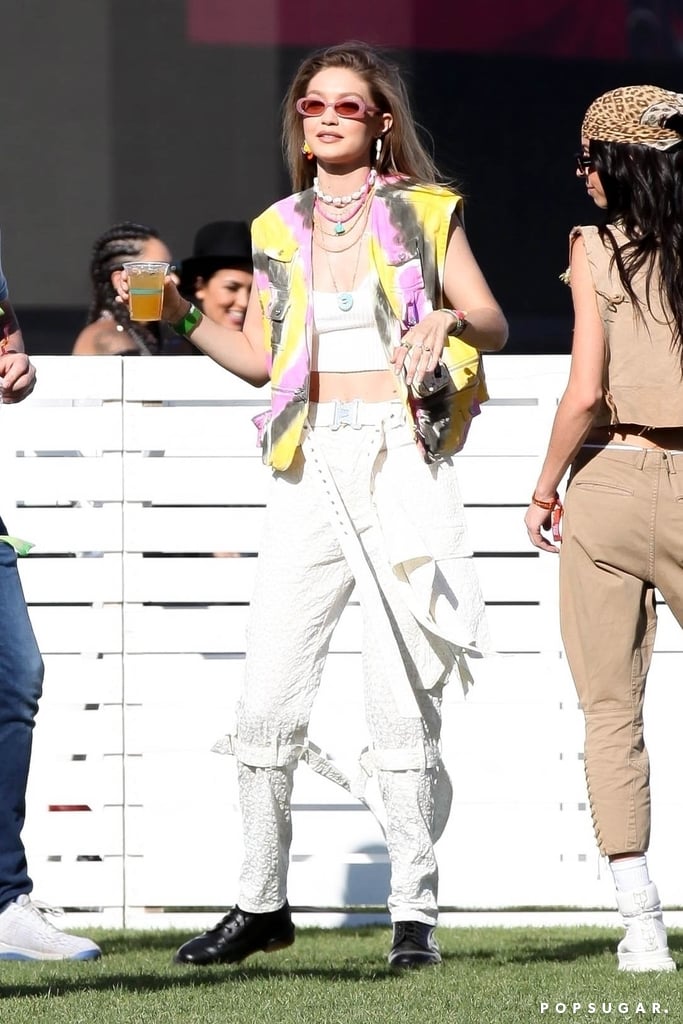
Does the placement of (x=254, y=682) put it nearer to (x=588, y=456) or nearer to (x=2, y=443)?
(x=588, y=456)

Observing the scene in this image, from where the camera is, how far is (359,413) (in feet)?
13.1

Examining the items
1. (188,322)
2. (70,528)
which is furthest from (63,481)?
(188,322)

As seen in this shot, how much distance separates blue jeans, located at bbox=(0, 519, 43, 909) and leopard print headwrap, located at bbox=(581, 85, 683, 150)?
1.57 meters

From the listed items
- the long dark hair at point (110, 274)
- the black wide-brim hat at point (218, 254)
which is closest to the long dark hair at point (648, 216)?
the long dark hair at point (110, 274)

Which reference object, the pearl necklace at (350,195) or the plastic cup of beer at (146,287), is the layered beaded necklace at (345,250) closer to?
the pearl necklace at (350,195)

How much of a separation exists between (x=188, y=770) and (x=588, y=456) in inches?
70.9

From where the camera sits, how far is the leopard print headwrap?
3.81 m

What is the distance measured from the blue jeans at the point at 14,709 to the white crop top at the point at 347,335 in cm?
82

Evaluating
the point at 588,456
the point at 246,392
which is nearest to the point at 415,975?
the point at 588,456

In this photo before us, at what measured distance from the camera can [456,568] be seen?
4004 mm

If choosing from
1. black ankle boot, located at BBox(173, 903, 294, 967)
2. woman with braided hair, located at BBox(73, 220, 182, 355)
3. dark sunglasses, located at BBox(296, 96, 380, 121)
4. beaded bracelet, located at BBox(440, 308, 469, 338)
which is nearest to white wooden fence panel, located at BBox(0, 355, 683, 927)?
woman with braided hair, located at BBox(73, 220, 182, 355)

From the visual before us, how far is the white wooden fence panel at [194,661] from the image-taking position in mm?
5137

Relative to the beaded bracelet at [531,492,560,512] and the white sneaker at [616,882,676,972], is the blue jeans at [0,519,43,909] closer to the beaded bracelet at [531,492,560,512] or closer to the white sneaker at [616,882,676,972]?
the beaded bracelet at [531,492,560,512]

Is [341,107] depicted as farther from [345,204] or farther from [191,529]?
[191,529]
